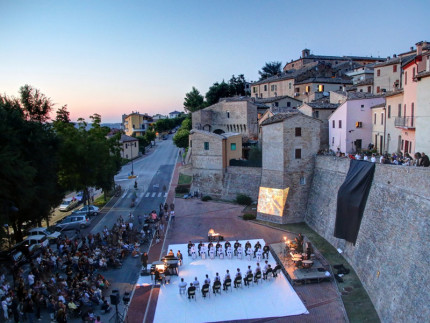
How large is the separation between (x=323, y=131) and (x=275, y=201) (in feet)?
53.6

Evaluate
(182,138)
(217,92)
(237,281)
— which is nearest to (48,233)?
(237,281)

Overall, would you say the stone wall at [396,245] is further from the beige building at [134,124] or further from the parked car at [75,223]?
the beige building at [134,124]

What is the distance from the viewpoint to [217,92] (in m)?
81.6

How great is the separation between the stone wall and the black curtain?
49 centimetres

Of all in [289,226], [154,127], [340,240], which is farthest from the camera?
[154,127]

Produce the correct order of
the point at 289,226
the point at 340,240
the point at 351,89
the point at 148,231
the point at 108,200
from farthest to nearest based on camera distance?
1. the point at 351,89
2. the point at 108,200
3. the point at 289,226
4. the point at 148,231
5. the point at 340,240

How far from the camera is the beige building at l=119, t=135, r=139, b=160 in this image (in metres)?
71.4

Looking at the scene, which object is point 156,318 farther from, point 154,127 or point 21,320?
point 154,127

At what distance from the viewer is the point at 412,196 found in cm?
1723

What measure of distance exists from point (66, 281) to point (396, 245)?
17.3 metres

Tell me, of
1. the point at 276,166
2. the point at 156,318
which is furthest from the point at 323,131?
the point at 156,318

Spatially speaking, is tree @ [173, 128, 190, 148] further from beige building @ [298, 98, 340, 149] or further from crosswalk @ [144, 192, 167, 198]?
beige building @ [298, 98, 340, 149]

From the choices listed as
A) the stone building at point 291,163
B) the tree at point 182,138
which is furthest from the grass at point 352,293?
the tree at point 182,138

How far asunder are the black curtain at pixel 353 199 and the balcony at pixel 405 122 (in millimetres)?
6957
